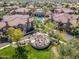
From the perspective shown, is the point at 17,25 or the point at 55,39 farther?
the point at 17,25

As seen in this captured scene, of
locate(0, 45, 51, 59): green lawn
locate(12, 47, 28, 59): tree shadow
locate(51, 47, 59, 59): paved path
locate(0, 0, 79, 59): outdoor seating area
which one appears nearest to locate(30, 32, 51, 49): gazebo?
locate(0, 0, 79, 59): outdoor seating area

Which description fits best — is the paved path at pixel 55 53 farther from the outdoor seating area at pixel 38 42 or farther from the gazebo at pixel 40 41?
the gazebo at pixel 40 41

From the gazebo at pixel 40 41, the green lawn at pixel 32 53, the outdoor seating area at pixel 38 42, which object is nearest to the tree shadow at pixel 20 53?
the outdoor seating area at pixel 38 42

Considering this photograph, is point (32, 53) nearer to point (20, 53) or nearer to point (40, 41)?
point (20, 53)

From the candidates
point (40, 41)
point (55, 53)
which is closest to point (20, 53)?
point (40, 41)

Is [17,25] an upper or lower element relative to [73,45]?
lower

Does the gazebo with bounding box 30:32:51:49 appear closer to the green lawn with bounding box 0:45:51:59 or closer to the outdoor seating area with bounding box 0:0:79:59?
the outdoor seating area with bounding box 0:0:79:59

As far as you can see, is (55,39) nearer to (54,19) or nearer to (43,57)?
(43,57)

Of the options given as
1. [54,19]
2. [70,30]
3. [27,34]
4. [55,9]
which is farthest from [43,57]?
[55,9]
